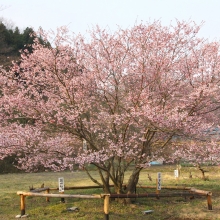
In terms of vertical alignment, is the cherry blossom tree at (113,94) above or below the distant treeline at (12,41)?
below

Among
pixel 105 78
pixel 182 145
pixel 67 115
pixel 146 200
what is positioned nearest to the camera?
pixel 67 115

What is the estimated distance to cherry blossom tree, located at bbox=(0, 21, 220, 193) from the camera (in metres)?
7.00

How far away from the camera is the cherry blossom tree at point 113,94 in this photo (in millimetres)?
7000

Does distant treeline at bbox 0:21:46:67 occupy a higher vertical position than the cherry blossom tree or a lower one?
higher

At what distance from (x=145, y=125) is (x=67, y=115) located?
5.44 ft

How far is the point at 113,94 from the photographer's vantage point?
24.9ft

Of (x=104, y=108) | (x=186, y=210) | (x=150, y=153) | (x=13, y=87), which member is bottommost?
Answer: (x=186, y=210)

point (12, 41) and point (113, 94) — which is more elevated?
point (12, 41)

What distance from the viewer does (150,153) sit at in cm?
763

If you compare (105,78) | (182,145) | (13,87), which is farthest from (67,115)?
(182,145)

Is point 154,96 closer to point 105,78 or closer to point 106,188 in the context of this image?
point 105,78

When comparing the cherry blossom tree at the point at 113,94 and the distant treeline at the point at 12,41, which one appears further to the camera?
the distant treeline at the point at 12,41

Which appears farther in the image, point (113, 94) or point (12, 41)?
point (12, 41)

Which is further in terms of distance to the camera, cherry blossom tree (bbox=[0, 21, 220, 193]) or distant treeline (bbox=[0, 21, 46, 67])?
distant treeline (bbox=[0, 21, 46, 67])
